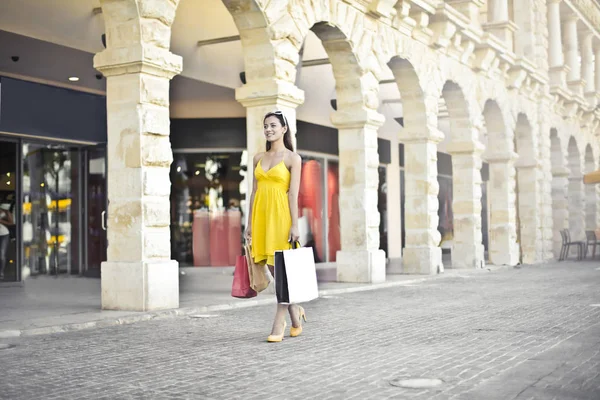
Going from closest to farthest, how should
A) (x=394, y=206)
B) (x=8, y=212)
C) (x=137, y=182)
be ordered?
(x=137, y=182), (x=8, y=212), (x=394, y=206)

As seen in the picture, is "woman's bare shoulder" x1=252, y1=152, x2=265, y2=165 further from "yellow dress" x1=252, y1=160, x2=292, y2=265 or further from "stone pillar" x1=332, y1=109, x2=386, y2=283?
"stone pillar" x1=332, y1=109, x2=386, y2=283

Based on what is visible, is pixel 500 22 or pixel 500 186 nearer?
pixel 500 186

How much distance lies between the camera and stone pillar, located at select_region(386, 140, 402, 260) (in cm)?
2483

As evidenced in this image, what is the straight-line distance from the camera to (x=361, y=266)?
1383cm

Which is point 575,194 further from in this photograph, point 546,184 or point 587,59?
point 587,59

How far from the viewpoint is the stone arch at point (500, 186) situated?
2120 centimetres

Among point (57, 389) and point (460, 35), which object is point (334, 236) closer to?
point (460, 35)

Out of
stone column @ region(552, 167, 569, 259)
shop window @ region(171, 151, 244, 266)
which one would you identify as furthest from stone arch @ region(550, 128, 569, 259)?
shop window @ region(171, 151, 244, 266)

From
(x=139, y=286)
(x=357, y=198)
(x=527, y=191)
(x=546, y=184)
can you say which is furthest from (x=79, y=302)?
(x=546, y=184)

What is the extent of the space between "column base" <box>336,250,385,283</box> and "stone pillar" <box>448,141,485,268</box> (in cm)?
527

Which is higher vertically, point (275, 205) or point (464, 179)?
point (464, 179)

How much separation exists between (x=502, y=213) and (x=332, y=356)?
52.7 feet

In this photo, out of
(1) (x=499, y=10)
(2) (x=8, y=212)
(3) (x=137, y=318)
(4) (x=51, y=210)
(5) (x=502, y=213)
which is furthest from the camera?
(1) (x=499, y=10)

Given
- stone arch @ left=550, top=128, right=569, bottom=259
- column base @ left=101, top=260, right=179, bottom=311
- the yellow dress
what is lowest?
column base @ left=101, top=260, right=179, bottom=311
